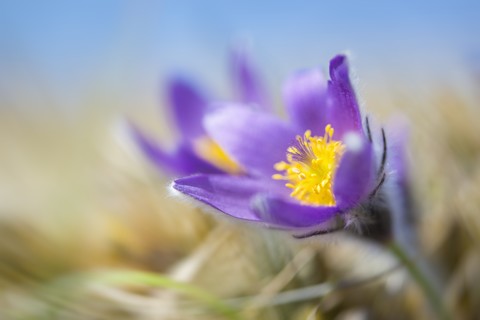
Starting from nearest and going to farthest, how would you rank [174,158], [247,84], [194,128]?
1. [174,158]
2. [247,84]
3. [194,128]

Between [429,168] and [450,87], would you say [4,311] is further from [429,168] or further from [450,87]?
[450,87]

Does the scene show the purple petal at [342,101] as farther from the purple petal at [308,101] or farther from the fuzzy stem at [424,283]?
the fuzzy stem at [424,283]

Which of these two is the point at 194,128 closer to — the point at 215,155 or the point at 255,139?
the point at 215,155

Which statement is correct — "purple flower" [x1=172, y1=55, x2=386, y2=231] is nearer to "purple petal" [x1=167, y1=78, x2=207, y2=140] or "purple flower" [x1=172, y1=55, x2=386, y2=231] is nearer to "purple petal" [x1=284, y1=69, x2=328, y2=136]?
"purple petal" [x1=284, y1=69, x2=328, y2=136]

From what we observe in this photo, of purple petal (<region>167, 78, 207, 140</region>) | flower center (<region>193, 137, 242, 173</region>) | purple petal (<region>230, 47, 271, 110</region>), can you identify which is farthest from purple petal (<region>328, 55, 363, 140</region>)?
purple petal (<region>167, 78, 207, 140</region>)

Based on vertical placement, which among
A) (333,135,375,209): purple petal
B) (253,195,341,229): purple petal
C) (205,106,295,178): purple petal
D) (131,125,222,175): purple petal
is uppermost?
(131,125,222,175): purple petal

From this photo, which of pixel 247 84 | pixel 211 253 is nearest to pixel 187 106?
pixel 247 84
